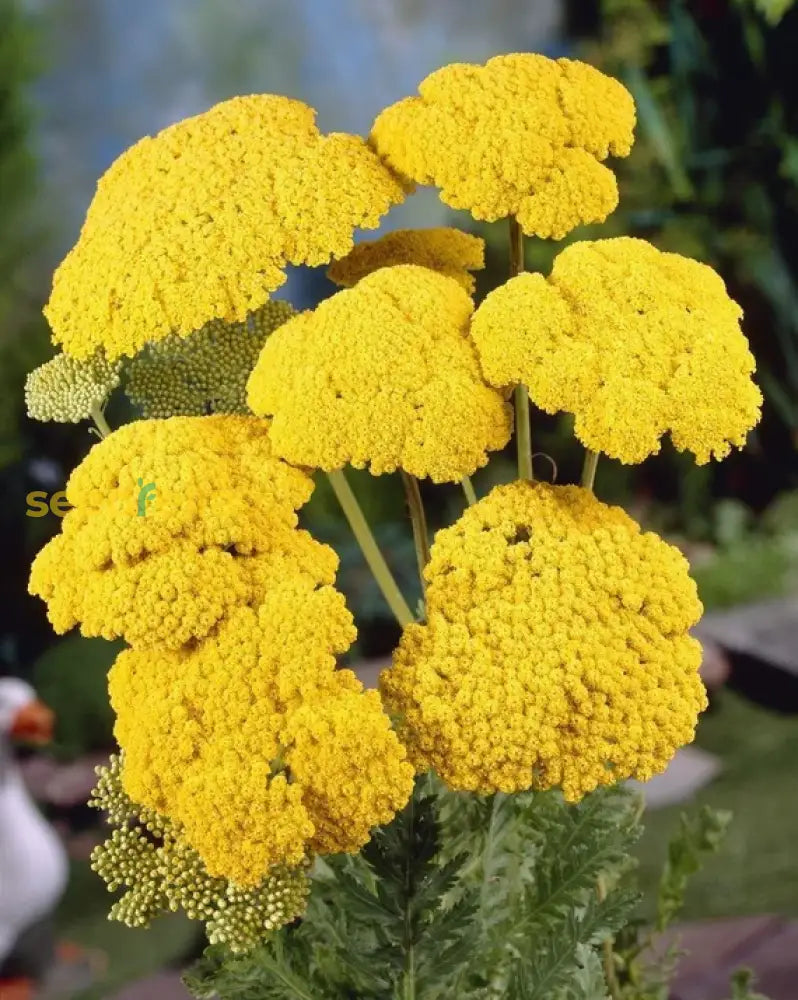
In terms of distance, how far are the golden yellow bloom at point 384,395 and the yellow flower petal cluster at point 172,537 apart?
3 centimetres

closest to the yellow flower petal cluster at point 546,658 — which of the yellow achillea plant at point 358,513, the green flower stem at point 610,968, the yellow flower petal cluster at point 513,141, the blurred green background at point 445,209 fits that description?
the yellow achillea plant at point 358,513

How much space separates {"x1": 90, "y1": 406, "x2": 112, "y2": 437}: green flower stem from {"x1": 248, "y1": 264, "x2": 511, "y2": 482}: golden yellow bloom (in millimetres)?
107

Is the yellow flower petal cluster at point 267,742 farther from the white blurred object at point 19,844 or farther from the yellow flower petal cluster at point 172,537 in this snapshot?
the white blurred object at point 19,844

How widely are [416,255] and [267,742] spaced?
32cm

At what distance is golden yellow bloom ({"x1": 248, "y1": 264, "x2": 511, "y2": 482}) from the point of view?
2.02 feet

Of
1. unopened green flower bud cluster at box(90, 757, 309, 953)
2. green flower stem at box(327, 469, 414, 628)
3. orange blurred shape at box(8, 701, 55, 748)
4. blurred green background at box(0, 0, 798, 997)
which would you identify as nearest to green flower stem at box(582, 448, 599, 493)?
green flower stem at box(327, 469, 414, 628)

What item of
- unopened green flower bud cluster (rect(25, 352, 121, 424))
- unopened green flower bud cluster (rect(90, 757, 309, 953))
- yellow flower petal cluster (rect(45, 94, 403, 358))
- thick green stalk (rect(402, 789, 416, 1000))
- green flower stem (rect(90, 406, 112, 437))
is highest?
yellow flower petal cluster (rect(45, 94, 403, 358))

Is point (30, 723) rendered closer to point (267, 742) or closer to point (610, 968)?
point (610, 968)

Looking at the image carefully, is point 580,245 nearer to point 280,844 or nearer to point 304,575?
point 304,575

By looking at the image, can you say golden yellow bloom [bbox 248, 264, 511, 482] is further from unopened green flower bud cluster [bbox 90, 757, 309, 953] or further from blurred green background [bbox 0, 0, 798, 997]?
blurred green background [bbox 0, 0, 798, 997]

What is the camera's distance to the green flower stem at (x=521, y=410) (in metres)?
0.70

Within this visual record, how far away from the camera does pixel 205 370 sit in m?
0.71

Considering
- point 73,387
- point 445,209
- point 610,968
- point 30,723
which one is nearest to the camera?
point 73,387

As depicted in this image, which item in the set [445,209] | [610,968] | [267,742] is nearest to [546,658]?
[267,742]
